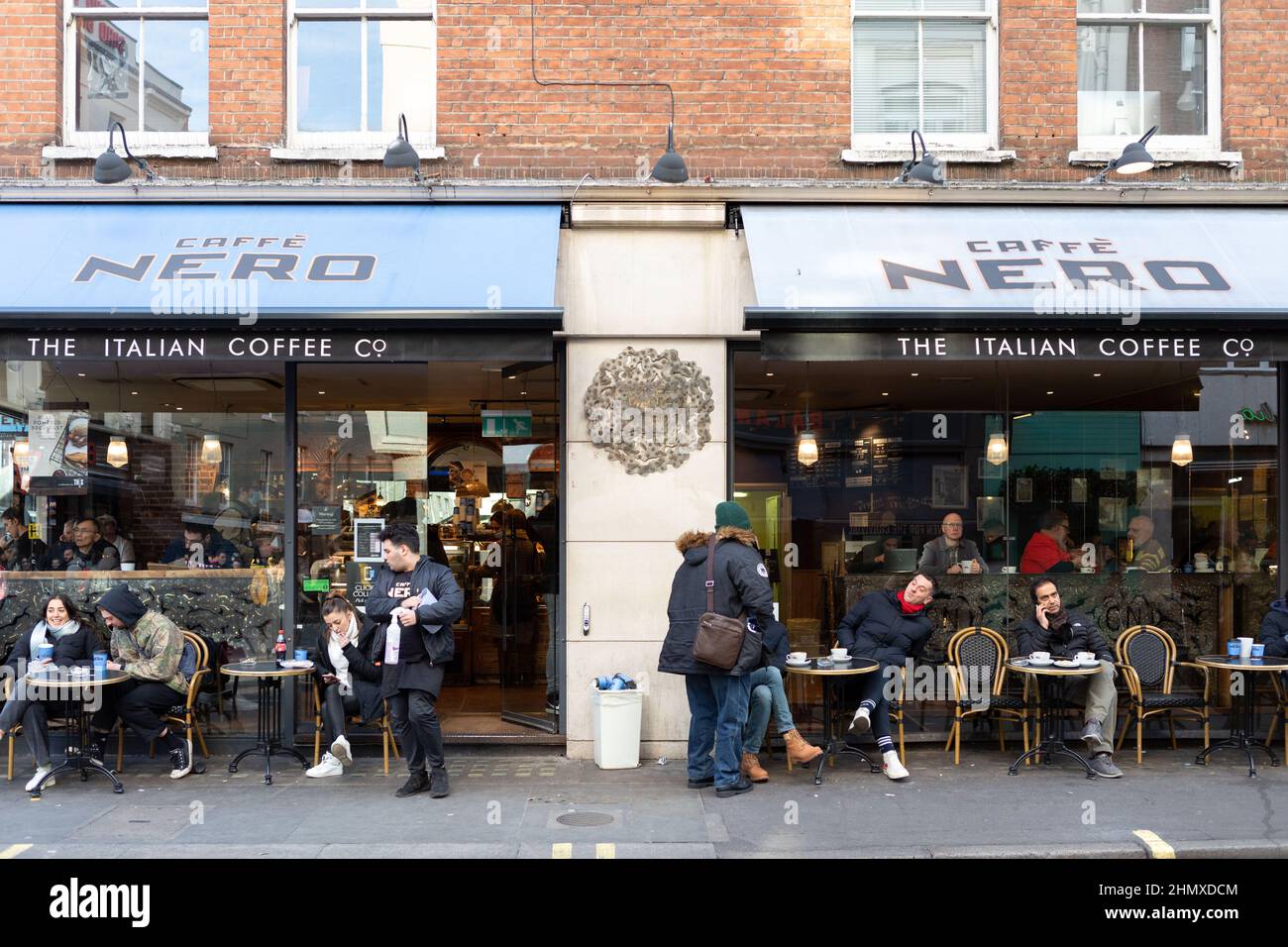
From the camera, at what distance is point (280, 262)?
8.37 metres

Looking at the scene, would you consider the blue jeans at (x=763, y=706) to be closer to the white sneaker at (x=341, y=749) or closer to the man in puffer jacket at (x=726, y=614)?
the man in puffer jacket at (x=726, y=614)

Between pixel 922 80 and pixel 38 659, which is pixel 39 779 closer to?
pixel 38 659

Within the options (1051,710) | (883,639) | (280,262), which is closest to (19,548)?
(280,262)

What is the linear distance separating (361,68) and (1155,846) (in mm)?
8441

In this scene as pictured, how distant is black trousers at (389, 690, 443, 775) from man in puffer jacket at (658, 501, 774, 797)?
163 cm

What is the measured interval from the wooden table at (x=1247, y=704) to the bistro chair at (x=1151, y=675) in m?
0.21

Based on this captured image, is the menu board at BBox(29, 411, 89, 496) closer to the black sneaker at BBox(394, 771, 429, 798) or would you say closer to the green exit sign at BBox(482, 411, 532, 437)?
the green exit sign at BBox(482, 411, 532, 437)

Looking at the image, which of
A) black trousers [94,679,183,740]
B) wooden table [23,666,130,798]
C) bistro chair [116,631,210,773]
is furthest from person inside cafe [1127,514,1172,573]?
wooden table [23,666,130,798]

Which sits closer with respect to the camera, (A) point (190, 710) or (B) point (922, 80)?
(A) point (190, 710)

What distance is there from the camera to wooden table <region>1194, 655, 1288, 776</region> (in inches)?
322

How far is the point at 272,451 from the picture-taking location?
Result: 364 inches

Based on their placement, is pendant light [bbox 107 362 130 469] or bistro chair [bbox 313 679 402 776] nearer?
bistro chair [bbox 313 679 402 776]

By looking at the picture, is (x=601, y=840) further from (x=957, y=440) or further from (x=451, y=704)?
(x=957, y=440)

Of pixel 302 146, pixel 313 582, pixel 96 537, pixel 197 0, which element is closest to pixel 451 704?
pixel 313 582
